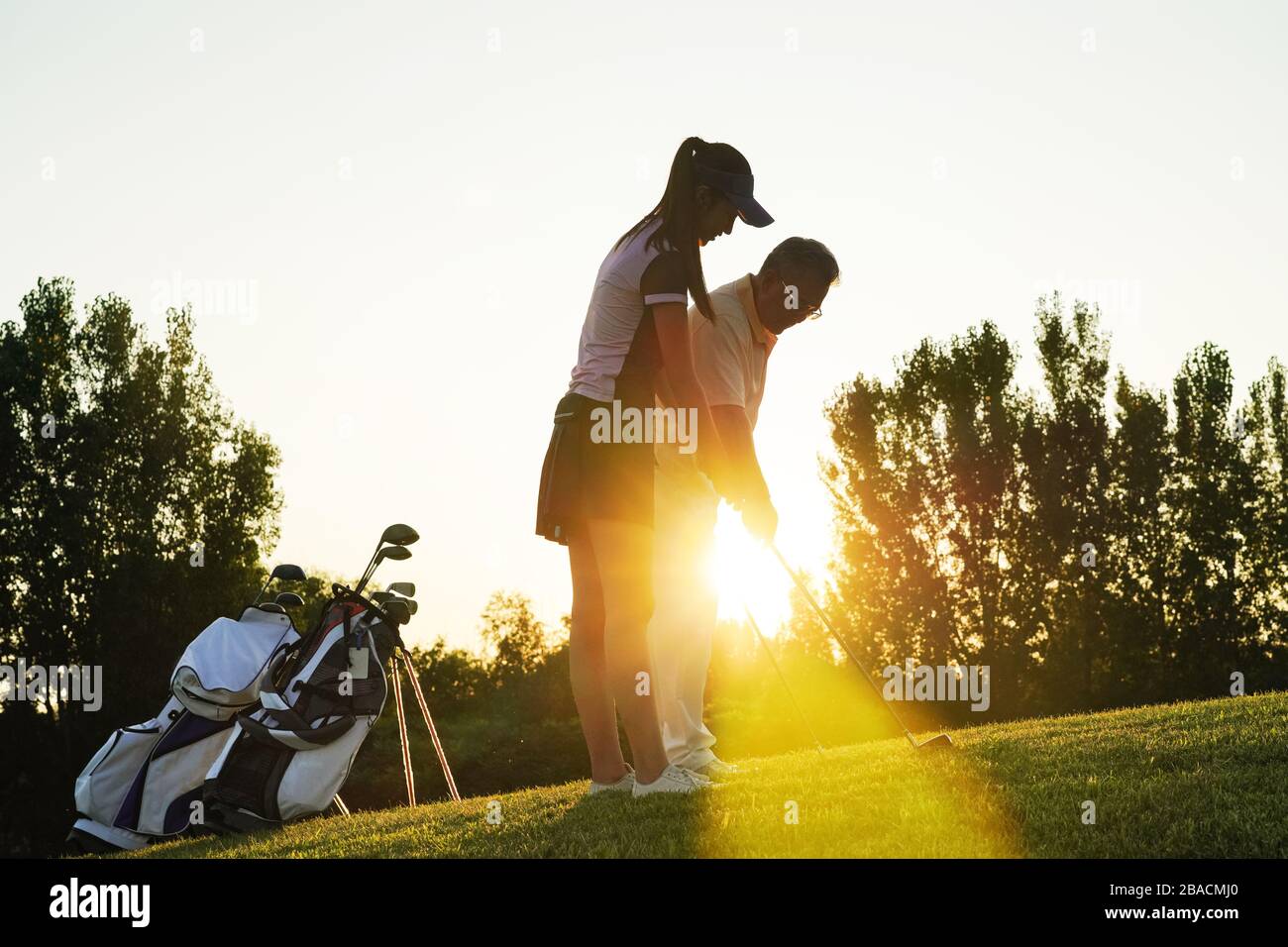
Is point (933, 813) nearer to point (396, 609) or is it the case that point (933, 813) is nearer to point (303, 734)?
point (303, 734)

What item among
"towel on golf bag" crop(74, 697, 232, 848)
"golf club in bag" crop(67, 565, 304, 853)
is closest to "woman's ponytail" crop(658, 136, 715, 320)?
"golf club in bag" crop(67, 565, 304, 853)

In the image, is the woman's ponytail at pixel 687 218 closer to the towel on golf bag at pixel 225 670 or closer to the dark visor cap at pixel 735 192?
the dark visor cap at pixel 735 192

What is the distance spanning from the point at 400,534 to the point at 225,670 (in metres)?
1.24

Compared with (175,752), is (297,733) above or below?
above

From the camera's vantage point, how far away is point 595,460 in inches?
171

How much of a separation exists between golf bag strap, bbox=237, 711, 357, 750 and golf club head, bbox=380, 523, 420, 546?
1101 mm

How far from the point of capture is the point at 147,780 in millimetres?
6492

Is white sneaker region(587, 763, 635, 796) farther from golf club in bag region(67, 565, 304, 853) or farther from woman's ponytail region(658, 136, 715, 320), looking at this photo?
golf club in bag region(67, 565, 304, 853)

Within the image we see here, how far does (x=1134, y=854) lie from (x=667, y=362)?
7.63 feet

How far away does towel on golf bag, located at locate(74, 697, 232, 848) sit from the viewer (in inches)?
253

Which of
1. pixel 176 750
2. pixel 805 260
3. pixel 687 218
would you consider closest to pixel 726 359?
pixel 805 260

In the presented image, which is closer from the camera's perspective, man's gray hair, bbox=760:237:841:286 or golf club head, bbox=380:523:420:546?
man's gray hair, bbox=760:237:841:286

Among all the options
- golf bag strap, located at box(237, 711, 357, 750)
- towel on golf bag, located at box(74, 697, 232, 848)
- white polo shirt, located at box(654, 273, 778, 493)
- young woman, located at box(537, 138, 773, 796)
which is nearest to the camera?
young woman, located at box(537, 138, 773, 796)

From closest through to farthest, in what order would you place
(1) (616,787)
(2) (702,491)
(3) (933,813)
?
1. (3) (933,813)
2. (1) (616,787)
3. (2) (702,491)
